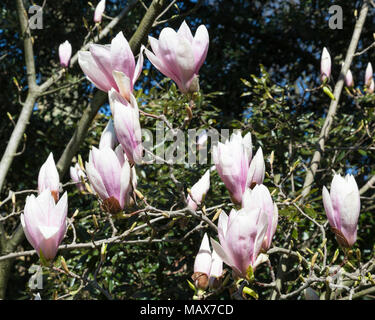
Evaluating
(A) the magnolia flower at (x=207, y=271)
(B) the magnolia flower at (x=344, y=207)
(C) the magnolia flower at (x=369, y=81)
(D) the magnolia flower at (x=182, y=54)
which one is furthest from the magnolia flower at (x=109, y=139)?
(C) the magnolia flower at (x=369, y=81)

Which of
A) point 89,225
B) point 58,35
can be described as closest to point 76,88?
point 58,35

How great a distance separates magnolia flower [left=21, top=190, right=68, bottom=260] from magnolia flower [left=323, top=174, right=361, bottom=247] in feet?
1.61

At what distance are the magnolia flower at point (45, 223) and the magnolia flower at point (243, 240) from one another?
0.28 m

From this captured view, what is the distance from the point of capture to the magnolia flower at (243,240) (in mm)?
670

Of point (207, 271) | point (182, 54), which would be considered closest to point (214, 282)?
point (207, 271)

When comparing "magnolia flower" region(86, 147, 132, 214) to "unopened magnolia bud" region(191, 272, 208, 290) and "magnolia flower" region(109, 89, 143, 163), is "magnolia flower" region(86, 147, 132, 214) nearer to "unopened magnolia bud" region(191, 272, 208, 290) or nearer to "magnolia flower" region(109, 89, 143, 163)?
"magnolia flower" region(109, 89, 143, 163)

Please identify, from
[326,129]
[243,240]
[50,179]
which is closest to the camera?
[243,240]

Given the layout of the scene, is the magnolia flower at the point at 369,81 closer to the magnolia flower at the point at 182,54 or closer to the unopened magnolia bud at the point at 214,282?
the magnolia flower at the point at 182,54

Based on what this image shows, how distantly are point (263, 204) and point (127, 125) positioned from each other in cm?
27

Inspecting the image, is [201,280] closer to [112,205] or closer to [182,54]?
[112,205]

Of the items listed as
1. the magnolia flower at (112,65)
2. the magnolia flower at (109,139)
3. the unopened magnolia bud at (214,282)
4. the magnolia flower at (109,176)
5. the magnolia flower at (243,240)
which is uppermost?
the magnolia flower at (112,65)

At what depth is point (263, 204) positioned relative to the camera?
0.74 m

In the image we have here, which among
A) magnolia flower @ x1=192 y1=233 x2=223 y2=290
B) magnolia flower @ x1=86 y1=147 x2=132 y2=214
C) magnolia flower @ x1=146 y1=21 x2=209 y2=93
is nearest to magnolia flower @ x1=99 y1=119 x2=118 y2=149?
magnolia flower @ x1=86 y1=147 x2=132 y2=214
